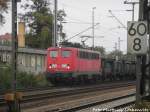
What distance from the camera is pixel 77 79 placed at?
39094mm

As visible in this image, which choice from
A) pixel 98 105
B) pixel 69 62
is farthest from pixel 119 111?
pixel 69 62

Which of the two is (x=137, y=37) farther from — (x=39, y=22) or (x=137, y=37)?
(x=39, y=22)

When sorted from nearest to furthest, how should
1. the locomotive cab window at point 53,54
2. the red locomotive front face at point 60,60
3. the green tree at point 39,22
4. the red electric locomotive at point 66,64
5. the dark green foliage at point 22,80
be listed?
the dark green foliage at point 22,80 < the red electric locomotive at point 66,64 < the red locomotive front face at point 60,60 < the locomotive cab window at point 53,54 < the green tree at point 39,22

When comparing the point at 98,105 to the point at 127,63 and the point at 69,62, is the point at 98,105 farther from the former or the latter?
the point at 127,63

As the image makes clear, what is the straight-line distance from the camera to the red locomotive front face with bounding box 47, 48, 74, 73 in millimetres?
38000

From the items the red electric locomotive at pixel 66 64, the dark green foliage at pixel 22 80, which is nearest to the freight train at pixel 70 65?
the red electric locomotive at pixel 66 64

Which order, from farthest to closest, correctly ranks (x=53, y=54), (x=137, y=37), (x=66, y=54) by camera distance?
1. (x=53, y=54)
2. (x=66, y=54)
3. (x=137, y=37)

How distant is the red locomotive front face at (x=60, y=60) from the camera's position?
1496 inches

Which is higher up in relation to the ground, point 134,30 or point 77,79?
point 134,30

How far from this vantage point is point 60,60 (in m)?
38.4

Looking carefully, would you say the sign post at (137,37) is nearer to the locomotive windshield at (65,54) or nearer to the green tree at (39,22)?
the locomotive windshield at (65,54)

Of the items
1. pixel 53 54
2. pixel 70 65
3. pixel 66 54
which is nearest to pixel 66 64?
pixel 70 65

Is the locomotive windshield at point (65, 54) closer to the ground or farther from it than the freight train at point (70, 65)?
farther from it

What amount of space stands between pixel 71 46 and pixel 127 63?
76.8ft
